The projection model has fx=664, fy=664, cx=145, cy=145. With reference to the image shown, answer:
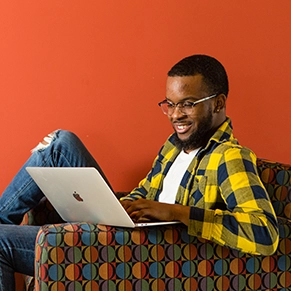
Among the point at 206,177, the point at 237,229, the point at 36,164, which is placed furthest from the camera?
the point at 36,164

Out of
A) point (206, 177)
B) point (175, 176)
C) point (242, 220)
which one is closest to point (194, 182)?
point (206, 177)

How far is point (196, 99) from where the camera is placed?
2.04 metres

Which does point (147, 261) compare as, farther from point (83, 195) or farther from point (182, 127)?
point (182, 127)

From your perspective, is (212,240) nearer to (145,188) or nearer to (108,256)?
(108,256)

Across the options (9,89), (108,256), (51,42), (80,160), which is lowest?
(108,256)

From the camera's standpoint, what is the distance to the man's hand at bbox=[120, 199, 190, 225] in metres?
1.75

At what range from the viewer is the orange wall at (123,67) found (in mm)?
2611

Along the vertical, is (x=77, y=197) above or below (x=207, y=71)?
below

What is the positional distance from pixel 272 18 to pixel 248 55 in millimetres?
175

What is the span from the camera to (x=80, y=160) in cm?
236

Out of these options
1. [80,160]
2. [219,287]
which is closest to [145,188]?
[80,160]

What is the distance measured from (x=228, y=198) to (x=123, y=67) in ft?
3.23

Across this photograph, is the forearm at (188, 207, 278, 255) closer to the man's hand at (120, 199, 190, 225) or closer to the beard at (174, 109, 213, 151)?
the man's hand at (120, 199, 190, 225)

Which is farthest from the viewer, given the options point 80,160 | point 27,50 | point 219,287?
point 27,50
